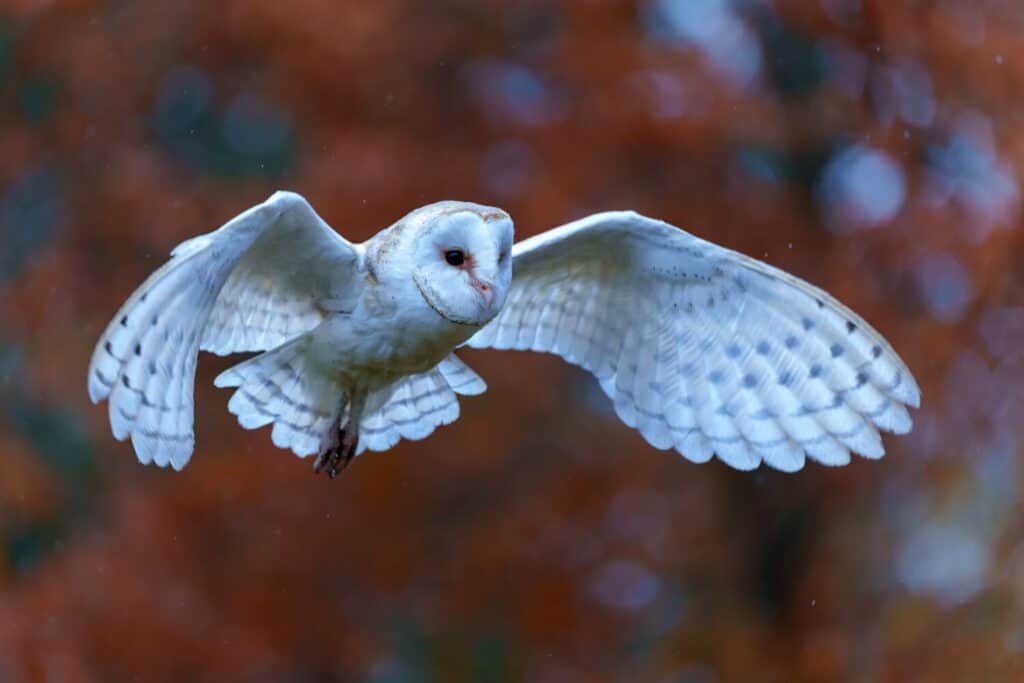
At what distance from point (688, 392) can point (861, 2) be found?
9.16 ft

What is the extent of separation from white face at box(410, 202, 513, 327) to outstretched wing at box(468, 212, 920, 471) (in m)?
0.27

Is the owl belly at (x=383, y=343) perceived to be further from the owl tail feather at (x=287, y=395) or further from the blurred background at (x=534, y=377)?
the blurred background at (x=534, y=377)

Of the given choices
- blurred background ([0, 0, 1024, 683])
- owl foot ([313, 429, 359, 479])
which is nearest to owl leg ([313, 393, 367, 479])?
owl foot ([313, 429, 359, 479])

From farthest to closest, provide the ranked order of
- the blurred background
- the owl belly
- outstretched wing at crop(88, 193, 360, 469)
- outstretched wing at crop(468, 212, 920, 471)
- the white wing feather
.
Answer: the blurred background
the white wing feather
outstretched wing at crop(468, 212, 920, 471)
the owl belly
outstretched wing at crop(88, 193, 360, 469)

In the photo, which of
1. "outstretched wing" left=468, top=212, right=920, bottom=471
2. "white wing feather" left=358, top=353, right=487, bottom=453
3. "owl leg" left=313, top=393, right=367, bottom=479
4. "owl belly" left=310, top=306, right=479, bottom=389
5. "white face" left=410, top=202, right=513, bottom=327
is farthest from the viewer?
"white wing feather" left=358, top=353, right=487, bottom=453

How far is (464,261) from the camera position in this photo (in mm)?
3002

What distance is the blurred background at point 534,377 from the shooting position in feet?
18.1

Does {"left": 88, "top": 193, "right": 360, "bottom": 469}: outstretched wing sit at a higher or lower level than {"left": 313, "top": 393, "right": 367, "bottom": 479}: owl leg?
higher

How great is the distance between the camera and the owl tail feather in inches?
131

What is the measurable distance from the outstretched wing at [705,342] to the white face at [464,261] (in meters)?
0.27

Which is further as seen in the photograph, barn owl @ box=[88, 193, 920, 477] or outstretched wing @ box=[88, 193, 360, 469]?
barn owl @ box=[88, 193, 920, 477]

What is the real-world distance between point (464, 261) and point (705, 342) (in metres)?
0.69

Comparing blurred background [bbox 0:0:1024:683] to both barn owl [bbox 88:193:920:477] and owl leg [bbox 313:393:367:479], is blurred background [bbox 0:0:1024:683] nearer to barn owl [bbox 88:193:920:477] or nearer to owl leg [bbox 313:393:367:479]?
barn owl [bbox 88:193:920:477]

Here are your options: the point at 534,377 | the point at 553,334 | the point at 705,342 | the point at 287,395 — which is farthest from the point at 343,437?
the point at 534,377
